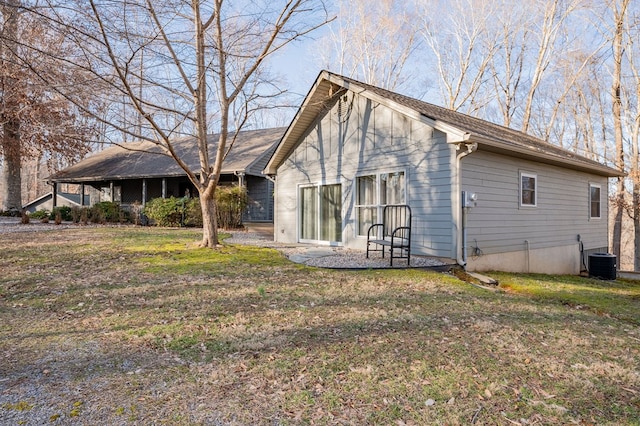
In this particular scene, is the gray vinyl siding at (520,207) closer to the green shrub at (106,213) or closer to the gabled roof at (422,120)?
the gabled roof at (422,120)

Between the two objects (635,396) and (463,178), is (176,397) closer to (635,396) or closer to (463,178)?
(635,396)

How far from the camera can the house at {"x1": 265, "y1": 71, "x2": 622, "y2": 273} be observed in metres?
7.48

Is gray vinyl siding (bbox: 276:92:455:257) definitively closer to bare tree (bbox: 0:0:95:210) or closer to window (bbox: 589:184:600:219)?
bare tree (bbox: 0:0:95:210)

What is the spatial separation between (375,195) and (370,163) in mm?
766

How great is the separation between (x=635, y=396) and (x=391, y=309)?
2.20 metres

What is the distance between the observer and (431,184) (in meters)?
7.68

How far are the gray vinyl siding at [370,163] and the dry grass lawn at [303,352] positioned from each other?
2.15 m

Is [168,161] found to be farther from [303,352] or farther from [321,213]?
[303,352]

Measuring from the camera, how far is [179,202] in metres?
15.7

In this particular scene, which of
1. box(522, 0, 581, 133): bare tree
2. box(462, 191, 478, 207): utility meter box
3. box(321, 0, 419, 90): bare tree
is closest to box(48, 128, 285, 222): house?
box(321, 0, 419, 90): bare tree

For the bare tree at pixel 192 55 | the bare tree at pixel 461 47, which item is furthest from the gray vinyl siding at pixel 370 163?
the bare tree at pixel 461 47

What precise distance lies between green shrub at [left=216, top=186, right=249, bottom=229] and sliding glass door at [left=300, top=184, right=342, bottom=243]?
4.55 meters

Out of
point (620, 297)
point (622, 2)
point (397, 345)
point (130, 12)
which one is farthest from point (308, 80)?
point (397, 345)

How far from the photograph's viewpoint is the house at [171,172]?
16.1 metres
